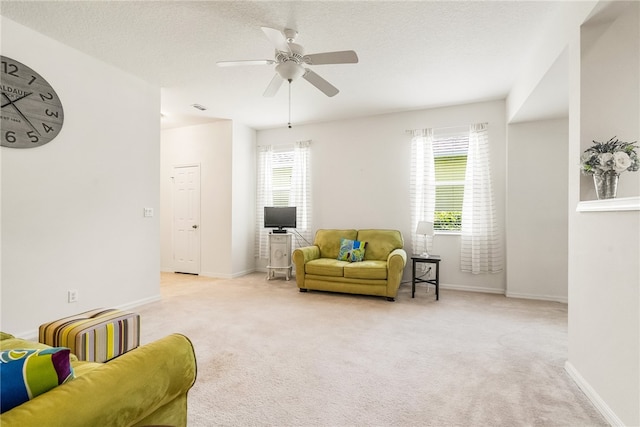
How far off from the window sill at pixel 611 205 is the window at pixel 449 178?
2.72 m

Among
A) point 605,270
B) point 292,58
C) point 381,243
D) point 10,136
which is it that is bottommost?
point 381,243

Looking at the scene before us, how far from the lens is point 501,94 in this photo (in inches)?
172

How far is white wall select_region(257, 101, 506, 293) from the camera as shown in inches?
182

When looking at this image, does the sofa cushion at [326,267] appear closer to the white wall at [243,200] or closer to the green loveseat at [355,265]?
the green loveseat at [355,265]

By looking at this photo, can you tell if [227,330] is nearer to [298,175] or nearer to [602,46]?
[298,175]

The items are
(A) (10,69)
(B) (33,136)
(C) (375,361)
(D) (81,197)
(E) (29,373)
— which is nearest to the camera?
(E) (29,373)

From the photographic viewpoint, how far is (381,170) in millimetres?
5242

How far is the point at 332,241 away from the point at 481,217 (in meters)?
2.30

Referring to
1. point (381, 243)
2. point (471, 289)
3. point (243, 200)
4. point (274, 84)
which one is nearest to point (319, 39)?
point (274, 84)

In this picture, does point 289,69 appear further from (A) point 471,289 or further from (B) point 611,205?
(A) point 471,289

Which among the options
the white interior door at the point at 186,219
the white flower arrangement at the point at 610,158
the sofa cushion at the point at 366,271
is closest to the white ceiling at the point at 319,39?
the white flower arrangement at the point at 610,158

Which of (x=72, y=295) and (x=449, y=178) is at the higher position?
(x=449, y=178)

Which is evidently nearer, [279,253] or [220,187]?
[279,253]

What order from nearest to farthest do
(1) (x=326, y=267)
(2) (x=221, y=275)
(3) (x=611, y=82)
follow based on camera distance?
(3) (x=611, y=82)
(1) (x=326, y=267)
(2) (x=221, y=275)
